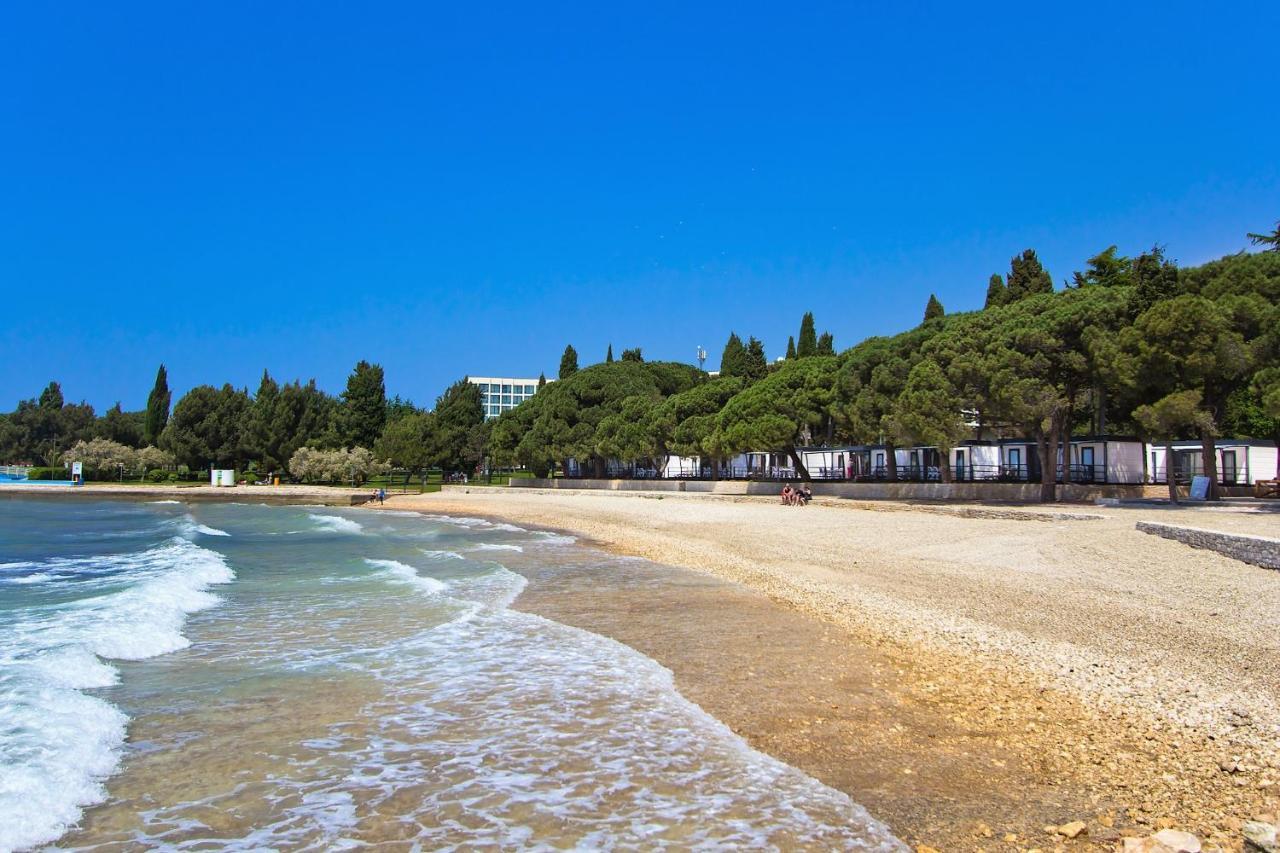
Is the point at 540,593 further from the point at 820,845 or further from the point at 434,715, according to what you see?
the point at 820,845

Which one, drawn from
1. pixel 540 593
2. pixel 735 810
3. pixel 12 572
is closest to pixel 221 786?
pixel 735 810

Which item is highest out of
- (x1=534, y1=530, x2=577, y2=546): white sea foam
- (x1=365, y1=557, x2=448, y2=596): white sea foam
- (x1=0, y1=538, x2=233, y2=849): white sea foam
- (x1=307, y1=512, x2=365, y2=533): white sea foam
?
(x1=0, y1=538, x2=233, y2=849): white sea foam

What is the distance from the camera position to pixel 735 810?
194 inches

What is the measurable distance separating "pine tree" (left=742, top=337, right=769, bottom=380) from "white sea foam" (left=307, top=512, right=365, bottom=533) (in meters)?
34.9

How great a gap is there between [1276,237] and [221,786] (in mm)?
47480

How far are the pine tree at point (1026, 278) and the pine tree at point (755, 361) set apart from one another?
1943 centimetres

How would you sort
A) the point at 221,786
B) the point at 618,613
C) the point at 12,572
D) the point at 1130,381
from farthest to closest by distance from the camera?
the point at 1130,381
the point at 12,572
the point at 618,613
the point at 221,786

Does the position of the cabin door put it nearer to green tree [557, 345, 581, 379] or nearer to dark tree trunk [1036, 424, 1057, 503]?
dark tree trunk [1036, 424, 1057, 503]

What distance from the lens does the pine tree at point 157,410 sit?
89375 mm

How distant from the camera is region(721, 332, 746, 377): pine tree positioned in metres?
69.1

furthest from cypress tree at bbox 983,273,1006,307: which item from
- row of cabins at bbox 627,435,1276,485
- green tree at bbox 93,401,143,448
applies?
green tree at bbox 93,401,143,448

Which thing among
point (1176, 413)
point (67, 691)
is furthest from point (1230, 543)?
point (67, 691)

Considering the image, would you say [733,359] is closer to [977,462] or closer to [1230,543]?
[977,462]

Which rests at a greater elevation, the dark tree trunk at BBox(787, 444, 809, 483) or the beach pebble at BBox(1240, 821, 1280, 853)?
the dark tree trunk at BBox(787, 444, 809, 483)
